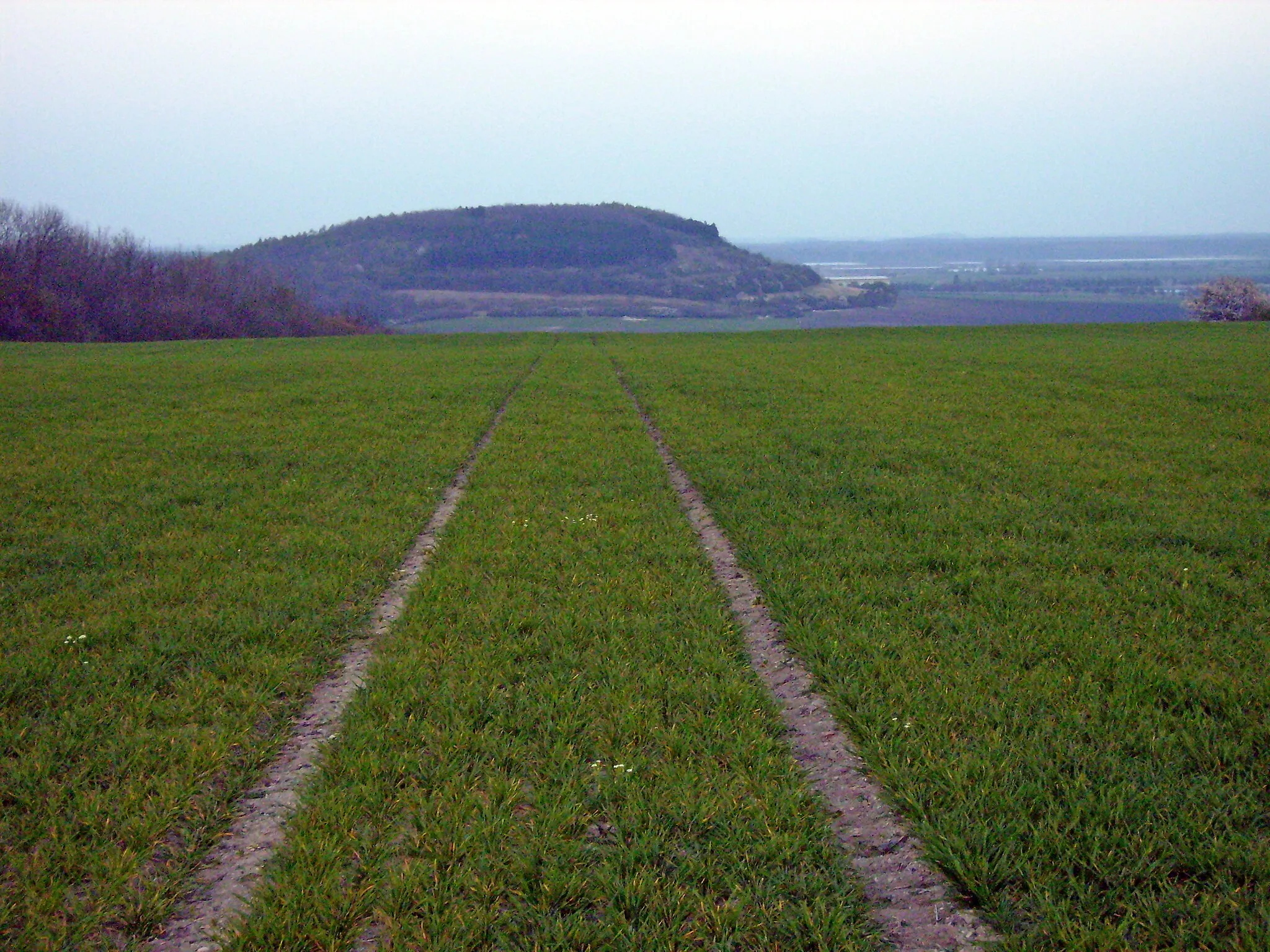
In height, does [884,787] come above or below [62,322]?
below

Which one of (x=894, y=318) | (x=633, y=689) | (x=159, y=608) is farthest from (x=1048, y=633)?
(x=894, y=318)

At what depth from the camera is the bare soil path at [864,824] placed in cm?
303

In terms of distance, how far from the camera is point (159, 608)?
236 inches

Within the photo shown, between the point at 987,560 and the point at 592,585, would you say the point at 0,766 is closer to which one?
the point at 592,585

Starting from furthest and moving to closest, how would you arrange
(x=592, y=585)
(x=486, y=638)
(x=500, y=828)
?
1. (x=592, y=585)
2. (x=486, y=638)
3. (x=500, y=828)

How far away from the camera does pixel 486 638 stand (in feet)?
18.1

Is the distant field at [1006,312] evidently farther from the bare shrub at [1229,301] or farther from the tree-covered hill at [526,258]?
the tree-covered hill at [526,258]

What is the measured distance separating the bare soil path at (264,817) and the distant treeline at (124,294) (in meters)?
59.7

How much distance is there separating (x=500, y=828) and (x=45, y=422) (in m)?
15.0

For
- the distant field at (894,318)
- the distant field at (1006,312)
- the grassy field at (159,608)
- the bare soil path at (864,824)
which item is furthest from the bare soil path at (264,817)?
the distant field at (894,318)

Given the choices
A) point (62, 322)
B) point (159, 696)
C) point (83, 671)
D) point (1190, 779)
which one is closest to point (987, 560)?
point (1190, 779)

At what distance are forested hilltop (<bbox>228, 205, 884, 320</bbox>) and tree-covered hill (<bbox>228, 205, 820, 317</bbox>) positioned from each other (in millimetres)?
334

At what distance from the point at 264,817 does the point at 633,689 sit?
2.05 meters

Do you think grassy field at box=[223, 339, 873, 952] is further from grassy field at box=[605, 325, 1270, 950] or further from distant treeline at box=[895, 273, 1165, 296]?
distant treeline at box=[895, 273, 1165, 296]
